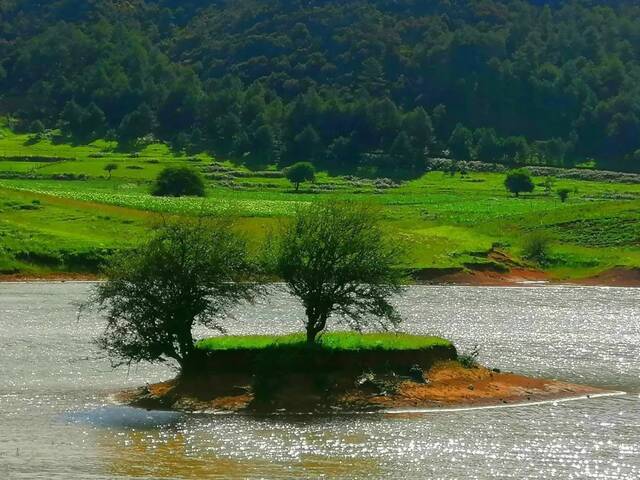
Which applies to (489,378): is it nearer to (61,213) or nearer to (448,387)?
(448,387)

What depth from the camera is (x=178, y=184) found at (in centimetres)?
16175

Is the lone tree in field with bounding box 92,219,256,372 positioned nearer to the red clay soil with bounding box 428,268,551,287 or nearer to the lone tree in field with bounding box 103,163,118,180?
the red clay soil with bounding box 428,268,551,287

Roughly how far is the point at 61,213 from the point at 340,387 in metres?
80.4

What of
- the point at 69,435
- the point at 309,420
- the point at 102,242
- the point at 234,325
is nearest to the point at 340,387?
the point at 309,420

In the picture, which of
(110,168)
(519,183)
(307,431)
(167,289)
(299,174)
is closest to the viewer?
(307,431)

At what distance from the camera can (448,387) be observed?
176 feet

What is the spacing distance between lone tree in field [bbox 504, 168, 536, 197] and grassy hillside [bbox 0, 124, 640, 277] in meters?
2.09

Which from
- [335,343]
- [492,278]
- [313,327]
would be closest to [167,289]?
[313,327]

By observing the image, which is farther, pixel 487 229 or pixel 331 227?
pixel 487 229

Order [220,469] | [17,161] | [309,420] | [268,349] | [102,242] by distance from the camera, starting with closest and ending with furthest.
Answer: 1. [220,469]
2. [309,420]
3. [268,349]
4. [102,242]
5. [17,161]

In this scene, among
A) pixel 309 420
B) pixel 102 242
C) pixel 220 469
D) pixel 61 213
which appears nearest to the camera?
pixel 220 469

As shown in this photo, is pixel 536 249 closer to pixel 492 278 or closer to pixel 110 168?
pixel 492 278

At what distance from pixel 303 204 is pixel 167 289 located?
1788 inches

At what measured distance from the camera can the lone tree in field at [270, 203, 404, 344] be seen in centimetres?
5425
